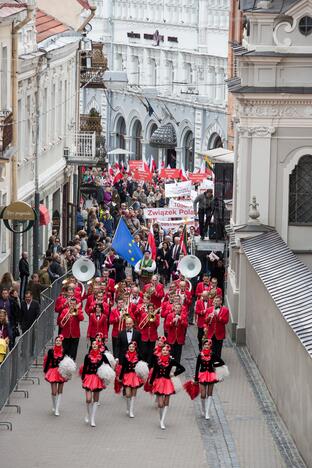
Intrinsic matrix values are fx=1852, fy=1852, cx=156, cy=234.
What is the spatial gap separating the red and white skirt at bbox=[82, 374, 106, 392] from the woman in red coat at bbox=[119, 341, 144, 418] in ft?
1.67

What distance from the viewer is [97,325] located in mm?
31188

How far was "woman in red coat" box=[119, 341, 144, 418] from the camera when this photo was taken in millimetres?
27000

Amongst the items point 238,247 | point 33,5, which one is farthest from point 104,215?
point 238,247

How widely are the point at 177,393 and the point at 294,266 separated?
309cm

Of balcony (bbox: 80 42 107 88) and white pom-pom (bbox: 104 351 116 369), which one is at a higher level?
balcony (bbox: 80 42 107 88)

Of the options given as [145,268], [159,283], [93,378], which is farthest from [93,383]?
[145,268]

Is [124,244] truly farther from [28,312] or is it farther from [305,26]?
[28,312]

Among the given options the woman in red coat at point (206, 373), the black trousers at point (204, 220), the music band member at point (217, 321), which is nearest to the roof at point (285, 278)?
the music band member at point (217, 321)

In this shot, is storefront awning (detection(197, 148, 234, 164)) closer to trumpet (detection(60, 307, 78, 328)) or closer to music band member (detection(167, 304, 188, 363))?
music band member (detection(167, 304, 188, 363))

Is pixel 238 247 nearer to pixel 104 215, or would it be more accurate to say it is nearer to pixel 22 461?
pixel 22 461

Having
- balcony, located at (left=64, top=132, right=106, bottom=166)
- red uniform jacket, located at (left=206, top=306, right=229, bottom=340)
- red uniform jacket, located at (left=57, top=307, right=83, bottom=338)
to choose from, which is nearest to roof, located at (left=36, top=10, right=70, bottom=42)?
balcony, located at (left=64, top=132, right=106, bottom=166)

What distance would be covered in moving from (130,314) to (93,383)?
15.2 ft

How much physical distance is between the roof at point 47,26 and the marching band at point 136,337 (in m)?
13.0

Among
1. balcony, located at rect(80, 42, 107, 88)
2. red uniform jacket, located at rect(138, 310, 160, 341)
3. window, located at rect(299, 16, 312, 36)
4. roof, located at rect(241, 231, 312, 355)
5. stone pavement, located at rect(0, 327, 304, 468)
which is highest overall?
window, located at rect(299, 16, 312, 36)
